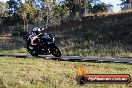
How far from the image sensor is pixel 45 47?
26719mm

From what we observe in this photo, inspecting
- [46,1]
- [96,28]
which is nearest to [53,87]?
[96,28]

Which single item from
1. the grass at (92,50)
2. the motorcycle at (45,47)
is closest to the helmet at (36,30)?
the motorcycle at (45,47)

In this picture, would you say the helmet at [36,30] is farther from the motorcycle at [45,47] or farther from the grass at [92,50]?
the grass at [92,50]

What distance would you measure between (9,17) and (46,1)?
22.9 metres

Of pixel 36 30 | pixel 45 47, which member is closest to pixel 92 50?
pixel 45 47

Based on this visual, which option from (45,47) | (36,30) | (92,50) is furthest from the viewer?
(92,50)

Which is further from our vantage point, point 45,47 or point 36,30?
point 36,30

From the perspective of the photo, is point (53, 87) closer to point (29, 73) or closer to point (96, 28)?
point (29, 73)

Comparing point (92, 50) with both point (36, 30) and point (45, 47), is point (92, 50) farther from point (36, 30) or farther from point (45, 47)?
point (36, 30)

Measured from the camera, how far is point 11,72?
17875 mm

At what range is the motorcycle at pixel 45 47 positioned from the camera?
87.5 ft

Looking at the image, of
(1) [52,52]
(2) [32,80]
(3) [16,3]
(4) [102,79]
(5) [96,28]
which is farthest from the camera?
(3) [16,3]

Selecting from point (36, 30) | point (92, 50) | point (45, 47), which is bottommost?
point (92, 50)

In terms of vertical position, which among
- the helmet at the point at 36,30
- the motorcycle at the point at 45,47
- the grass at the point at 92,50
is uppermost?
the helmet at the point at 36,30
